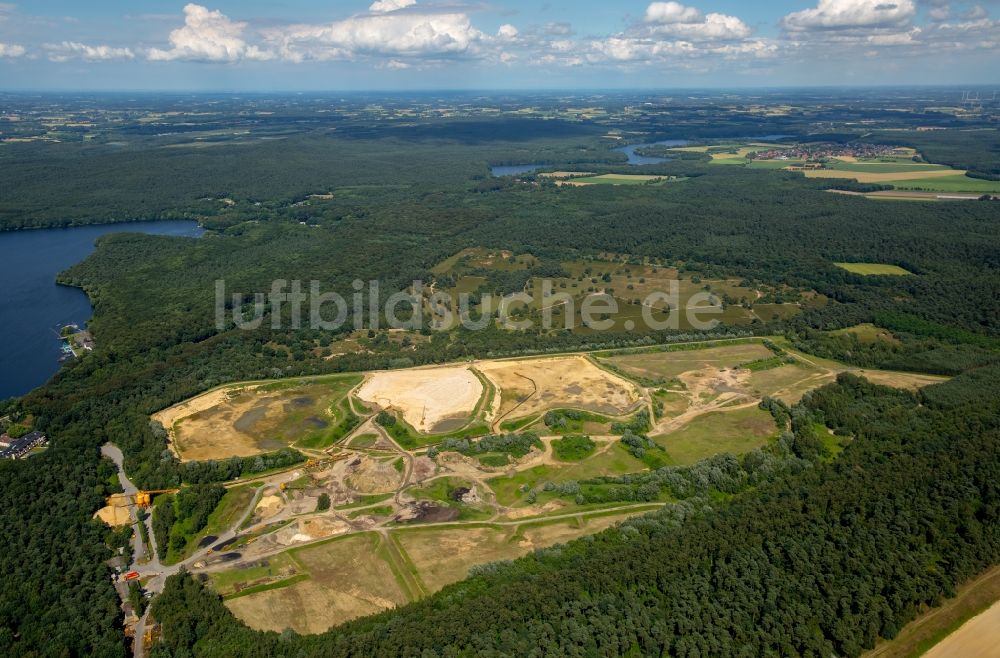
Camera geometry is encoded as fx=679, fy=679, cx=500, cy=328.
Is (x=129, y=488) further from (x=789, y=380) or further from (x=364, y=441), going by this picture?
(x=789, y=380)

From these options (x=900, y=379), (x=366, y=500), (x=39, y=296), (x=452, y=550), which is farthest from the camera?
(x=39, y=296)

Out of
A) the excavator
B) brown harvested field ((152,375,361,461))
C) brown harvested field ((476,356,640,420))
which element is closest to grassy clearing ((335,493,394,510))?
brown harvested field ((152,375,361,461))

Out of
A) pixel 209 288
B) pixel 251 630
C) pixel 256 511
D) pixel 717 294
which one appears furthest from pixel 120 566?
pixel 717 294

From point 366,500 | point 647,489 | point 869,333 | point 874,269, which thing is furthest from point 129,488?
point 874,269

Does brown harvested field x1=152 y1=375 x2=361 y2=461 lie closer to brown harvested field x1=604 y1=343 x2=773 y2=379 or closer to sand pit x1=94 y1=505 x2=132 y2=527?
sand pit x1=94 y1=505 x2=132 y2=527

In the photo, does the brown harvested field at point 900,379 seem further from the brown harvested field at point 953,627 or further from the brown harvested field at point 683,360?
the brown harvested field at point 953,627

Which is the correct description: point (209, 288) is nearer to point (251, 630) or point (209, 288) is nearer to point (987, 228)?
point (251, 630)

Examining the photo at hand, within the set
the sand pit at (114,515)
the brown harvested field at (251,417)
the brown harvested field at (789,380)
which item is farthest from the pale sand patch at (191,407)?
the brown harvested field at (789,380)
